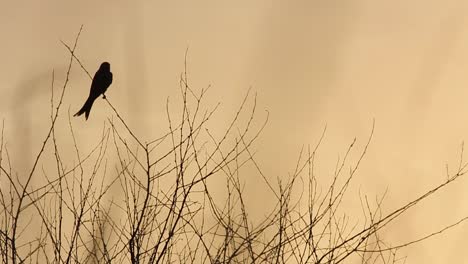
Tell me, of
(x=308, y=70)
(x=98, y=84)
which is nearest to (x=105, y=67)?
(x=98, y=84)

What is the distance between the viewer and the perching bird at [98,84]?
1964 mm

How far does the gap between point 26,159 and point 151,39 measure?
→ 0.54 meters

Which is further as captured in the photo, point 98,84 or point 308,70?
point 308,70

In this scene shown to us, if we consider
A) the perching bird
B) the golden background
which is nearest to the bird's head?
the perching bird

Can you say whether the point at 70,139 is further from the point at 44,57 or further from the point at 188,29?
the point at 188,29

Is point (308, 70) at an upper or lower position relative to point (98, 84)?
upper

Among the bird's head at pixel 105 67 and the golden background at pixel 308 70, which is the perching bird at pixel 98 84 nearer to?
the bird's head at pixel 105 67

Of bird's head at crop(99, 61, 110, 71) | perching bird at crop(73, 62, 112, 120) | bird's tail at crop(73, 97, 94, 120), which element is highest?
bird's head at crop(99, 61, 110, 71)

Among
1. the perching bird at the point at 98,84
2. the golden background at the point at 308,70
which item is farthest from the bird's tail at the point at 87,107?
the golden background at the point at 308,70

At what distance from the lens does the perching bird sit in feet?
6.44

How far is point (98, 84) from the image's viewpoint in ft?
6.48

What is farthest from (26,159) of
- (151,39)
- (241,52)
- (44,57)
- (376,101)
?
(376,101)

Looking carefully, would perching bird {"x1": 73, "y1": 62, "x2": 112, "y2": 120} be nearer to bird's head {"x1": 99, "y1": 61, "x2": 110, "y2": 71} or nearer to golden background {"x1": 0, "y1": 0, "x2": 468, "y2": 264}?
bird's head {"x1": 99, "y1": 61, "x2": 110, "y2": 71}

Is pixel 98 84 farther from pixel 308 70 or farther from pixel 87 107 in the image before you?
pixel 308 70
